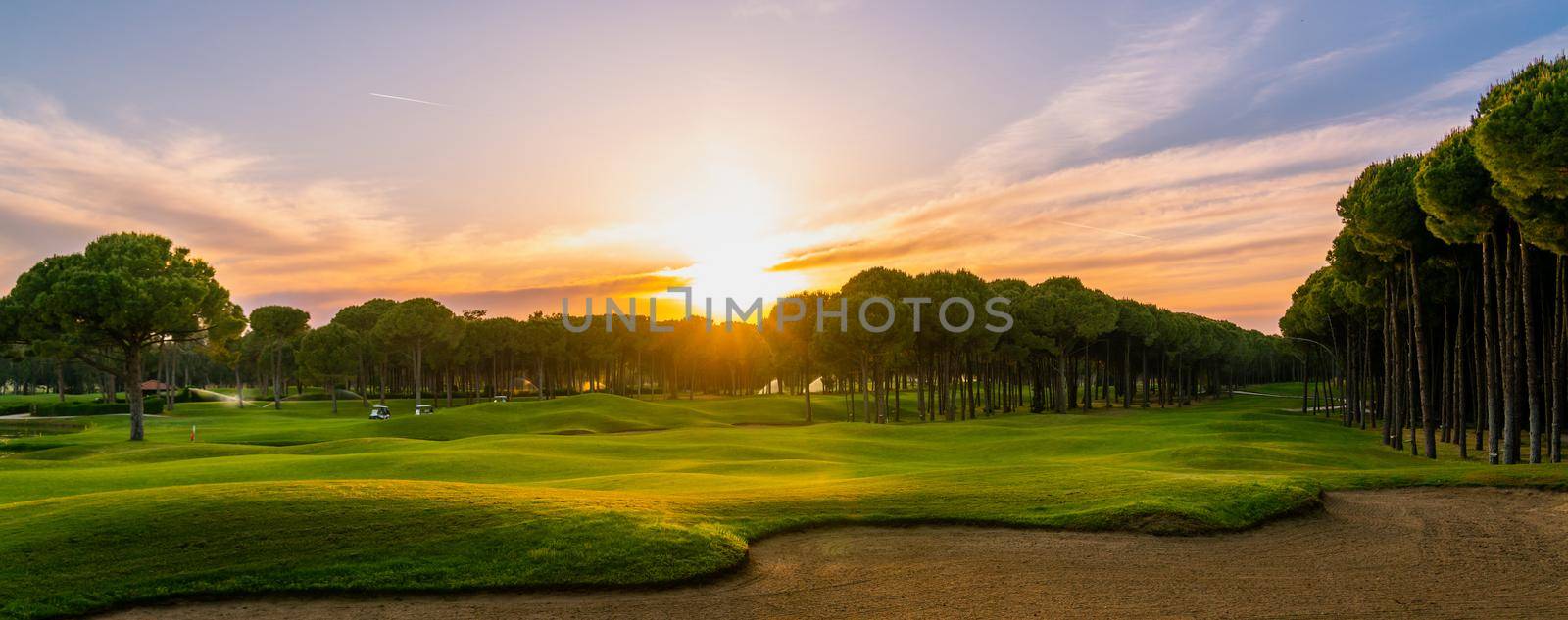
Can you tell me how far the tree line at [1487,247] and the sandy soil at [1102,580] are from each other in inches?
507

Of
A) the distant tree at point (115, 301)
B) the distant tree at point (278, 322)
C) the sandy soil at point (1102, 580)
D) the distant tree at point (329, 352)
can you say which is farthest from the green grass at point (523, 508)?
the distant tree at point (278, 322)

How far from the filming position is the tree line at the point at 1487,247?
27.9 meters

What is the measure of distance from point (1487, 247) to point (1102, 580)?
34.5 meters

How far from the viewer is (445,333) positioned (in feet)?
380

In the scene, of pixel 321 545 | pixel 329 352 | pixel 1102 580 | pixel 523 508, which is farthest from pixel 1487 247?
pixel 329 352

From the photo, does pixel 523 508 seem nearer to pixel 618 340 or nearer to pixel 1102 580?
pixel 1102 580

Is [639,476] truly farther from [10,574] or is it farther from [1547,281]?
[1547,281]

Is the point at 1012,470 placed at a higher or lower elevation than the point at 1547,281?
lower

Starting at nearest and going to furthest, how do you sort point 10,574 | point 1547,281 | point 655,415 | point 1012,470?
point 10,574
point 1012,470
point 1547,281
point 655,415

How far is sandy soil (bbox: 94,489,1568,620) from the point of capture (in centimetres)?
1515

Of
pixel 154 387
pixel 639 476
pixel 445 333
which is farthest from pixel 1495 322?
pixel 154 387

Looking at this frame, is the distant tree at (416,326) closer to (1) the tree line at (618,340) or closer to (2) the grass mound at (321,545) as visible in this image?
(1) the tree line at (618,340)

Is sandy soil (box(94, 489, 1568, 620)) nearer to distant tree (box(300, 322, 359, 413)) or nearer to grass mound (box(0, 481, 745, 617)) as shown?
grass mound (box(0, 481, 745, 617))

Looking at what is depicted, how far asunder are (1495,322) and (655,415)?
73022 millimetres
